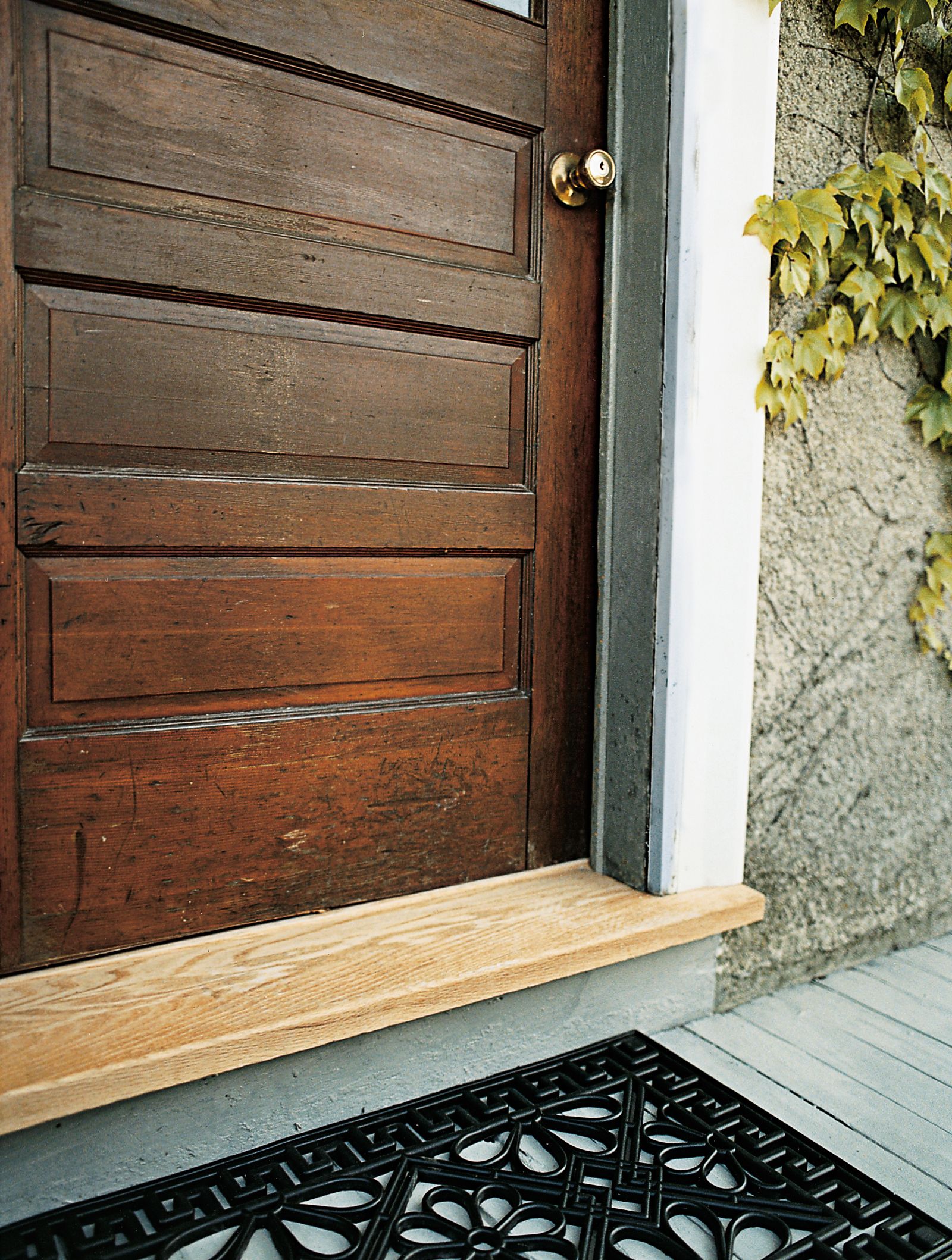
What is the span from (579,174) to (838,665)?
0.98 metres

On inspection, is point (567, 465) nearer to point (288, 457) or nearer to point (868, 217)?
point (288, 457)

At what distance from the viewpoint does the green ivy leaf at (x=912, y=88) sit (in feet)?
5.34

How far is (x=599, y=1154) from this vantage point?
1.12 m

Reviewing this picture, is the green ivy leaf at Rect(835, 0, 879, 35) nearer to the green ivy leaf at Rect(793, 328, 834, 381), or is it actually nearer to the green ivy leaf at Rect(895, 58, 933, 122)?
the green ivy leaf at Rect(895, 58, 933, 122)

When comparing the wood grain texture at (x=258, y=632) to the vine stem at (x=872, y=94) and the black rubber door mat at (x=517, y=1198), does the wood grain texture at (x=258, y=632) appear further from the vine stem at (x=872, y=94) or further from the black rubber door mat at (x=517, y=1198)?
the vine stem at (x=872, y=94)

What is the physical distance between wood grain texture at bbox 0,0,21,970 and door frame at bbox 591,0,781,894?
89 centimetres

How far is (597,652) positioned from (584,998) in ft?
1.83

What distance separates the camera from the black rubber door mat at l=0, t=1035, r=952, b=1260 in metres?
0.97

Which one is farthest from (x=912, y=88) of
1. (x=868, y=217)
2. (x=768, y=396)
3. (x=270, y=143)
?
(x=270, y=143)

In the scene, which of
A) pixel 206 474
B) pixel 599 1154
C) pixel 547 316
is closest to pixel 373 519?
pixel 206 474

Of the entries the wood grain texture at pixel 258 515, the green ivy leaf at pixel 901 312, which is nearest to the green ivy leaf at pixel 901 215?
the green ivy leaf at pixel 901 312

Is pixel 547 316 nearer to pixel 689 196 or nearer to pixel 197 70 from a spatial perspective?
pixel 689 196

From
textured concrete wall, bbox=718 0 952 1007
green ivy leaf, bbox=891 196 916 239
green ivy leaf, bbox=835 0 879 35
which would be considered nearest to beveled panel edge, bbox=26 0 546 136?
textured concrete wall, bbox=718 0 952 1007

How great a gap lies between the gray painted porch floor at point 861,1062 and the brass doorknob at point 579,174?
4.54 feet
